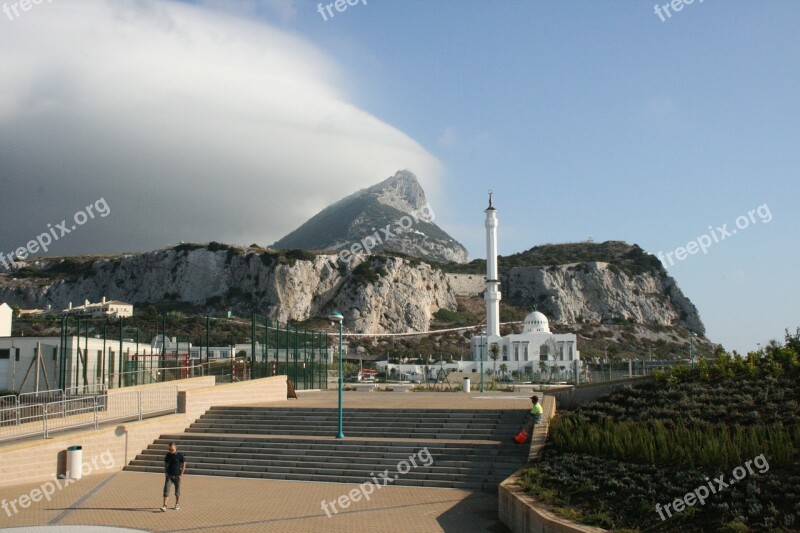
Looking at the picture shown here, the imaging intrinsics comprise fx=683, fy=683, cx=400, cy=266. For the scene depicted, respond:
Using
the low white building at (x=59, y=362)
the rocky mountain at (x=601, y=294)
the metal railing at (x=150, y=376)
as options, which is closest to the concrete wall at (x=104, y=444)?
the metal railing at (x=150, y=376)

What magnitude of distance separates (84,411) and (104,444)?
229 centimetres

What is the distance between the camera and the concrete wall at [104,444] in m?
15.8

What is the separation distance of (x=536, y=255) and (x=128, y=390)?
15376 cm

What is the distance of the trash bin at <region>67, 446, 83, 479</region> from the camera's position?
16.6m

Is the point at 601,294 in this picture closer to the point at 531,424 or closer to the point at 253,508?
the point at 531,424

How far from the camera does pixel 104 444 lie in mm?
17938

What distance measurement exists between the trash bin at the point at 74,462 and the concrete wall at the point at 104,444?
0.26 meters

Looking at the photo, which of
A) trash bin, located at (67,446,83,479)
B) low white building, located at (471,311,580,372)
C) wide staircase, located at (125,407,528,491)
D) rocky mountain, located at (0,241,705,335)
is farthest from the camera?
rocky mountain, located at (0,241,705,335)

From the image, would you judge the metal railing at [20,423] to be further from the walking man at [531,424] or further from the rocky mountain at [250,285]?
the rocky mountain at [250,285]

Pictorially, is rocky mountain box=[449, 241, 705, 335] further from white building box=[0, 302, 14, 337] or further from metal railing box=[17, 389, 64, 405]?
metal railing box=[17, 389, 64, 405]

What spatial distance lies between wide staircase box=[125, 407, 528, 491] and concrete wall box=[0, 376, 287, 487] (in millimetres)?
397

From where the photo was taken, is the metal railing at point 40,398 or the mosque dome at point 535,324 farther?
the mosque dome at point 535,324

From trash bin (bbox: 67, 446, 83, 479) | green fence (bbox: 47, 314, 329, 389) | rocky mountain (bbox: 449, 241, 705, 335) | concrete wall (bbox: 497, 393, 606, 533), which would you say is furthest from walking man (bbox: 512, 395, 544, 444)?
rocky mountain (bbox: 449, 241, 705, 335)

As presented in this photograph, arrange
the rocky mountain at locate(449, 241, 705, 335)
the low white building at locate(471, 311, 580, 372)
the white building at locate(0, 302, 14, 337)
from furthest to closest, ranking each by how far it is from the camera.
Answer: the rocky mountain at locate(449, 241, 705, 335) < the low white building at locate(471, 311, 580, 372) < the white building at locate(0, 302, 14, 337)
